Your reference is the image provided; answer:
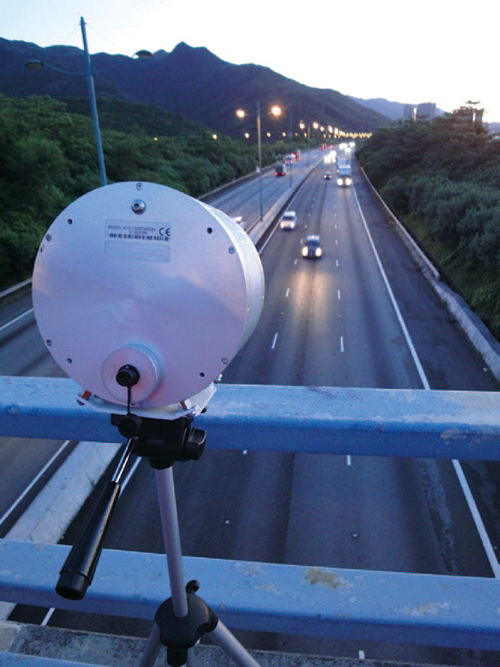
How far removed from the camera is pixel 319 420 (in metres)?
1.90

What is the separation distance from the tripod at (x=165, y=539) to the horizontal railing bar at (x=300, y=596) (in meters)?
0.29

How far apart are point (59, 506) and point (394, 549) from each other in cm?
822

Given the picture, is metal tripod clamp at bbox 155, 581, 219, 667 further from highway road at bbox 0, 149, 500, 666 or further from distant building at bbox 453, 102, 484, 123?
distant building at bbox 453, 102, 484, 123

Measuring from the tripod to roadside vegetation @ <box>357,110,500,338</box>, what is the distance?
22.7m

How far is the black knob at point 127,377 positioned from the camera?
1.44m

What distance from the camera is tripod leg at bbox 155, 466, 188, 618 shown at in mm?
1519

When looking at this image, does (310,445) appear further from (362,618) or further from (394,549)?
(394,549)

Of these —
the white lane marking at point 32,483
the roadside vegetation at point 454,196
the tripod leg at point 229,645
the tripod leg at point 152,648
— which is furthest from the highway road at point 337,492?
the tripod leg at point 152,648

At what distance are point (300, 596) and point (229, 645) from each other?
1.45 ft

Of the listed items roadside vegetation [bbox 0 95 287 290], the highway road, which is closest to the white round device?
the highway road

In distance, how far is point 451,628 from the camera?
6.44 ft

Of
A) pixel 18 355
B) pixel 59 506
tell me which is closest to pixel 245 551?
pixel 59 506

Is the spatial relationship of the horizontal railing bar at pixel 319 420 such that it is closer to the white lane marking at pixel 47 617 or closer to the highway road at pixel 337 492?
the highway road at pixel 337 492

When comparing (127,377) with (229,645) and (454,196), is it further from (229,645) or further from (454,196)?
(454,196)
